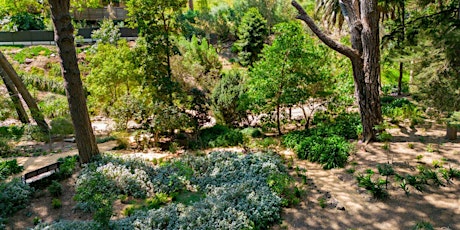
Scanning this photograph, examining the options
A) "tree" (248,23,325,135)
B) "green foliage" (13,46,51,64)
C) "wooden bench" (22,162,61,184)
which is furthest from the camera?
"green foliage" (13,46,51,64)

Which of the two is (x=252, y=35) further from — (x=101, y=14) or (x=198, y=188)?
(x=198, y=188)

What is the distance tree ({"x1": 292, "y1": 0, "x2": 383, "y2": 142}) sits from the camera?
27.7 feet

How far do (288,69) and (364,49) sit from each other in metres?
2.71

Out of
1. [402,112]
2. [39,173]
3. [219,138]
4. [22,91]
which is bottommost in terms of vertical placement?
[39,173]

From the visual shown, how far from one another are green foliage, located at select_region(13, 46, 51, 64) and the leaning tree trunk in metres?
18.1

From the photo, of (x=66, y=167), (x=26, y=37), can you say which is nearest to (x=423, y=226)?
(x=66, y=167)

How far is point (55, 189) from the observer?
7098 mm

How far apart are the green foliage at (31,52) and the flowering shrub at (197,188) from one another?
18689mm

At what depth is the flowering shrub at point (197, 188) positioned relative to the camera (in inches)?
232

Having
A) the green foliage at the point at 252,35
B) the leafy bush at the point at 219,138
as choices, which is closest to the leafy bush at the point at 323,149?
the leafy bush at the point at 219,138

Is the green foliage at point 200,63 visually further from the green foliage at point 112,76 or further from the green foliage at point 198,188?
the green foliage at point 198,188

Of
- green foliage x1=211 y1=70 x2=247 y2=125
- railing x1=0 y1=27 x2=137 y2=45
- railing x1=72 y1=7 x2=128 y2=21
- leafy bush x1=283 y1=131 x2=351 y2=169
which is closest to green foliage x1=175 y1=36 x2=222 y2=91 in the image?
green foliage x1=211 y1=70 x2=247 y2=125

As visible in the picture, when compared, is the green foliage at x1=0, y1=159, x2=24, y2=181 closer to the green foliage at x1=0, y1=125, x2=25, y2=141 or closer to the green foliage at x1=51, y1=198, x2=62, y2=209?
the green foliage at x1=51, y1=198, x2=62, y2=209

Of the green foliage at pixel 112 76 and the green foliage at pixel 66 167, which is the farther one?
the green foliage at pixel 112 76
